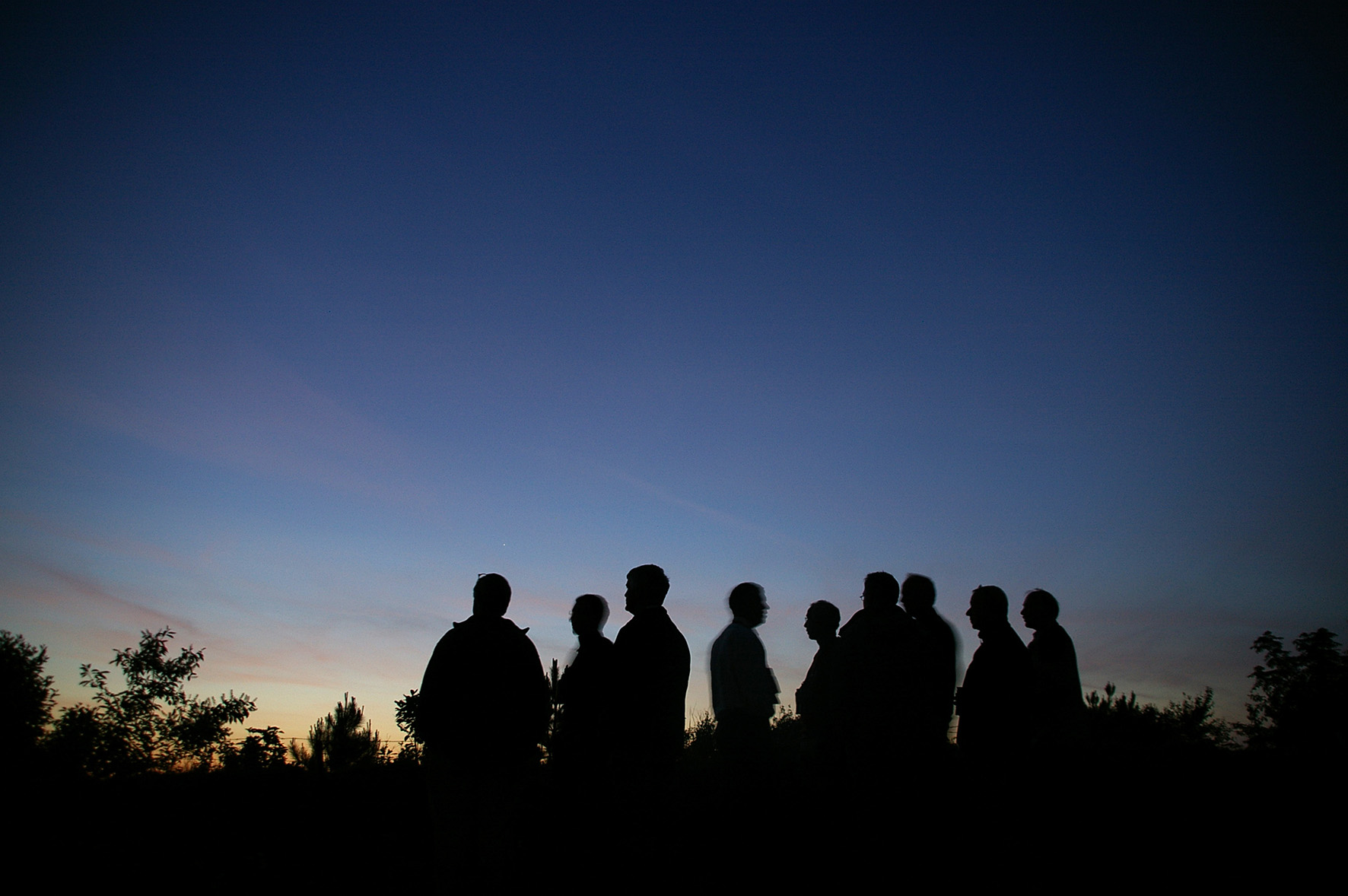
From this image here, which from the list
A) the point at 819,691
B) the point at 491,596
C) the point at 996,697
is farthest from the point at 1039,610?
the point at 491,596

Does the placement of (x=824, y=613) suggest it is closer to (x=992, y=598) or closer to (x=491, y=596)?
(x=992, y=598)

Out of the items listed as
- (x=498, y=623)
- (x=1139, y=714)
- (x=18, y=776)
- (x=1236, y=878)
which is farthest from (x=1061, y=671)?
(x=1139, y=714)

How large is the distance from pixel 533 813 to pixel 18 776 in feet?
23.3

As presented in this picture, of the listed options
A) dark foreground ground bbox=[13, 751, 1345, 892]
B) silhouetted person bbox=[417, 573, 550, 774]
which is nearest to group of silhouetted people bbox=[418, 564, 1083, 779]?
silhouetted person bbox=[417, 573, 550, 774]

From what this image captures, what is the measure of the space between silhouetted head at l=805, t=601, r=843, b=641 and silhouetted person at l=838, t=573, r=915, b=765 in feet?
5.29

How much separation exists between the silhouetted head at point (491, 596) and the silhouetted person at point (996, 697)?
293 cm

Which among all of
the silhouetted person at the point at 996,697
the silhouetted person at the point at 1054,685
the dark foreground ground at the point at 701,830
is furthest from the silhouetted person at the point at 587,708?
the silhouetted person at the point at 1054,685

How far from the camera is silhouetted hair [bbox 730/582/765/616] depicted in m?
5.22

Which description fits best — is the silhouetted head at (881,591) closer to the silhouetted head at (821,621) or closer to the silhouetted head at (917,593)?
the silhouetted head at (917,593)

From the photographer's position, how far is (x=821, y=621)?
5871 millimetres

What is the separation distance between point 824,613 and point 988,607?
153 centimetres

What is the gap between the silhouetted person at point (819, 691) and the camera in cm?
512

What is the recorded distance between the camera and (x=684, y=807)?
18.9 ft

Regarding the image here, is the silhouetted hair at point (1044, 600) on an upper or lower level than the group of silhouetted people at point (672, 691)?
upper
